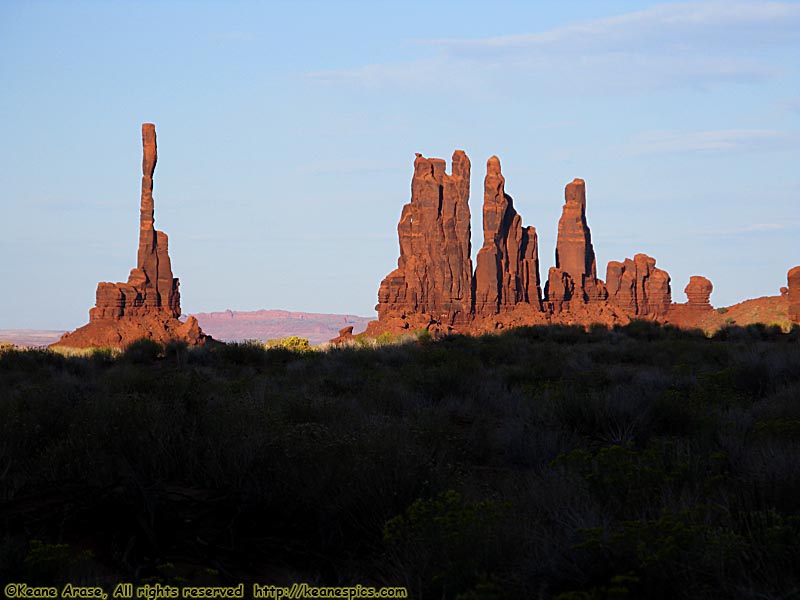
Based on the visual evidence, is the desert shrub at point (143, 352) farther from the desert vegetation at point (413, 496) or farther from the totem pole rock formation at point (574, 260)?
the totem pole rock formation at point (574, 260)

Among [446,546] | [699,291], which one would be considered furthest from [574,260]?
[446,546]

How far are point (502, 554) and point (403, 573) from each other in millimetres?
612

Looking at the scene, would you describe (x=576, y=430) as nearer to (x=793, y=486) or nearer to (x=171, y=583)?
(x=793, y=486)

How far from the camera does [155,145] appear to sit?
117 metres

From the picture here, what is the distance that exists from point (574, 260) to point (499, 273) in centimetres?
1545

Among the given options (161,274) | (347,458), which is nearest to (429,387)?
(347,458)

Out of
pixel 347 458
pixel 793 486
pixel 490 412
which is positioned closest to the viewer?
pixel 793 486

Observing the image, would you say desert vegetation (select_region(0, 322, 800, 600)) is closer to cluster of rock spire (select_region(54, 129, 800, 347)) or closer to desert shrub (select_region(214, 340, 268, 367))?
desert shrub (select_region(214, 340, 268, 367))

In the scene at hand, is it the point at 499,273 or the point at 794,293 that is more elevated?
the point at 499,273

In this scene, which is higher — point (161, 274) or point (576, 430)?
point (161, 274)

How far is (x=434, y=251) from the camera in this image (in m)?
114

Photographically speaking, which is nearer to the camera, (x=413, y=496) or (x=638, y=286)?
(x=413, y=496)

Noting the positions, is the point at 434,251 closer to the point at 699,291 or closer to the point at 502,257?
the point at 502,257

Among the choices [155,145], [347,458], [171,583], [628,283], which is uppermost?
[155,145]
